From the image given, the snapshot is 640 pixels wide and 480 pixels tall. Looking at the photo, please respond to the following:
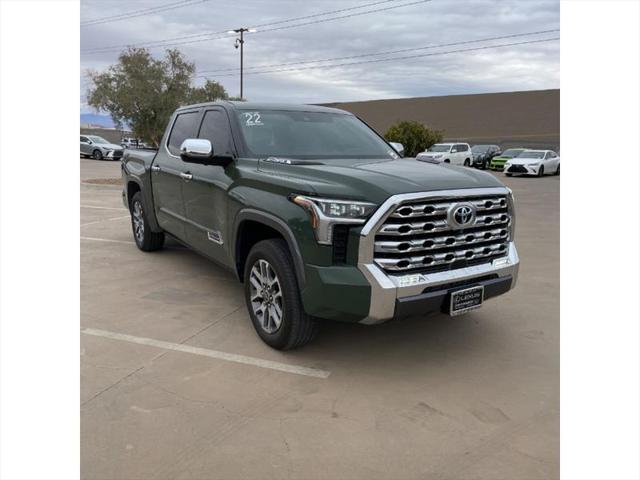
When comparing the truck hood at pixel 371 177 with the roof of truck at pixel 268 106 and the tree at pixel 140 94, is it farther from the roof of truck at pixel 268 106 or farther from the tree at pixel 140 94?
the tree at pixel 140 94

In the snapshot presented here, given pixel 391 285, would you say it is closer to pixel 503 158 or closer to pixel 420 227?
pixel 420 227

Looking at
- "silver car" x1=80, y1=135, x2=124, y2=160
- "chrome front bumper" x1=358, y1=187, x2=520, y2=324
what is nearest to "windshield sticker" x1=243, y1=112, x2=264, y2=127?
"chrome front bumper" x1=358, y1=187, x2=520, y2=324

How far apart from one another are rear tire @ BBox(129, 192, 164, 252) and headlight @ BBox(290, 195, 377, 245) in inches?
161

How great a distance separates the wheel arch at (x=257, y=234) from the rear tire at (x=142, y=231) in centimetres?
291

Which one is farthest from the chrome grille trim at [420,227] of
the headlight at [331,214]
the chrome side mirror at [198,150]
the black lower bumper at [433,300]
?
the chrome side mirror at [198,150]

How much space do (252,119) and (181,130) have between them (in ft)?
5.08

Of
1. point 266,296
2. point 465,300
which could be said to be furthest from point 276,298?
point 465,300

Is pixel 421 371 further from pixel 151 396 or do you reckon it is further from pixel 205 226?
pixel 205 226

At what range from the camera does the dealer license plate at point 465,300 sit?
3.61 metres

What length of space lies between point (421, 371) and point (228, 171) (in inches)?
88.2

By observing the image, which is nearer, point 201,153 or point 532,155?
point 201,153

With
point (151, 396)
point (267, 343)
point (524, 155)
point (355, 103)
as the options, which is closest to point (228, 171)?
point (267, 343)

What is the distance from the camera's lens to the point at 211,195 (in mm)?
4895

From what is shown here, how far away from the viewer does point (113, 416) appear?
3186mm
